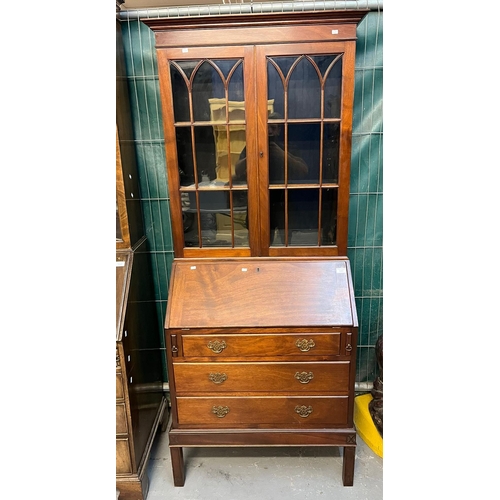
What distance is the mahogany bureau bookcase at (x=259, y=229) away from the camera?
1456mm

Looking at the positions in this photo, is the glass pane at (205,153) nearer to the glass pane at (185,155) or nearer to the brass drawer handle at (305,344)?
the glass pane at (185,155)

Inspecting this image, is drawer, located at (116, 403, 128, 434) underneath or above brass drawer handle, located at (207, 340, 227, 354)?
underneath

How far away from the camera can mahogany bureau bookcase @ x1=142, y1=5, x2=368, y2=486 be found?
1456 millimetres

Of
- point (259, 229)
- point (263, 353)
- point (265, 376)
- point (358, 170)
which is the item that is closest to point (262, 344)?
point (263, 353)

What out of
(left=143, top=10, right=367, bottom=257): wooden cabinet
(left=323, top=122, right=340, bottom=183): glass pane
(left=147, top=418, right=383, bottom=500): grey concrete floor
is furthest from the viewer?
(left=147, top=418, right=383, bottom=500): grey concrete floor

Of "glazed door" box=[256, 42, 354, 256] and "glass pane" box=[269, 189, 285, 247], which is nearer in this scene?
"glazed door" box=[256, 42, 354, 256]

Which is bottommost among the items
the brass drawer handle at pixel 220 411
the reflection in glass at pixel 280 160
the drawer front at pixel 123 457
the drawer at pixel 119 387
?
the drawer front at pixel 123 457

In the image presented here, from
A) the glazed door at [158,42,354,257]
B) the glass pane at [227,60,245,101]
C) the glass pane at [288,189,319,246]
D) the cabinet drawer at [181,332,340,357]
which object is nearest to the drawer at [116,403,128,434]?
the cabinet drawer at [181,332,340,357]

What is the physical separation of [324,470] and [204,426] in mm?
606

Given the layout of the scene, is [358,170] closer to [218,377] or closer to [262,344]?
[262,344]

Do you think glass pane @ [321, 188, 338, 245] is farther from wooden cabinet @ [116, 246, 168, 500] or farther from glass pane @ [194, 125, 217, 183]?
wooden cabinet @ [116, 246, 168, 500]

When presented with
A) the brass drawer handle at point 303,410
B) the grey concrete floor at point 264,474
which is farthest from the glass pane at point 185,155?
the grey concrete floor at point 264,474

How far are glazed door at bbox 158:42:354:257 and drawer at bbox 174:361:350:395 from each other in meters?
0.46

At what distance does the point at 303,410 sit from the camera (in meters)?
1.57
